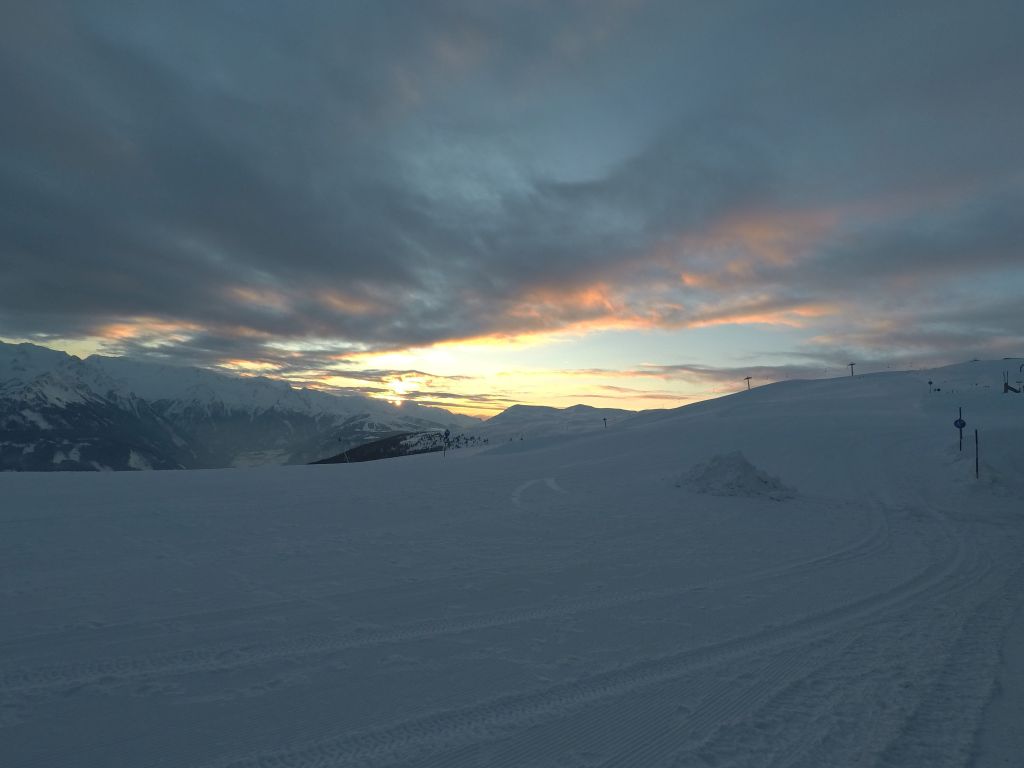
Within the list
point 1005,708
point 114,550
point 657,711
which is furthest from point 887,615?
point 114,550

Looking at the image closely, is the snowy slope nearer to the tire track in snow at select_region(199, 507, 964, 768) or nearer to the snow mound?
the tire track in snow at select_region(199, 507, 964, 768)

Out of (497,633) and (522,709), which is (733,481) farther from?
(522,709)

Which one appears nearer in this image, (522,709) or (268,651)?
(522,709)

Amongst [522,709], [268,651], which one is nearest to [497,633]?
[522,709]

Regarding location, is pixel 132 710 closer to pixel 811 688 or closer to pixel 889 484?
pixel 811 688

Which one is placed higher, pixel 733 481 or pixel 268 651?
pixel 733 481

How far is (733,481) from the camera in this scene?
900 inches

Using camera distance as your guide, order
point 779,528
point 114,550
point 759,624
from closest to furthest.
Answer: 1. point 759,624
2. point 114,550
3. point 779,528

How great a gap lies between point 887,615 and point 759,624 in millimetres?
2202

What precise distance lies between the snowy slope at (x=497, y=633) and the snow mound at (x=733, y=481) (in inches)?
105

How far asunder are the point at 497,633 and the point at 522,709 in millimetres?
2143

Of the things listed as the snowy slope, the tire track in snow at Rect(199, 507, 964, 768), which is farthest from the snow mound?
the tire track in snow at Rect(199, 507, 964, 768)

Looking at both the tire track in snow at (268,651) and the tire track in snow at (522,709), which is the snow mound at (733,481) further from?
the tire track in snow at (522,709)

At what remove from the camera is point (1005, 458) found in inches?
1090
